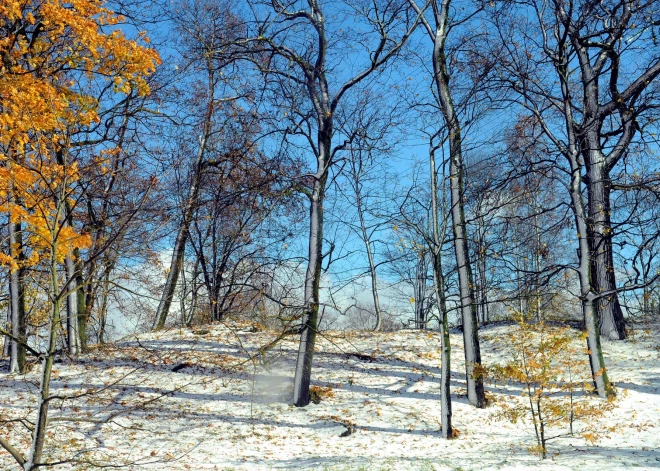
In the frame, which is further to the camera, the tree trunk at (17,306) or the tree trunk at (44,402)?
the tree trunk at (17,306)

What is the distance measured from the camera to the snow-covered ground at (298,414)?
8.02 meters

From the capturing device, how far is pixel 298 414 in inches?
410

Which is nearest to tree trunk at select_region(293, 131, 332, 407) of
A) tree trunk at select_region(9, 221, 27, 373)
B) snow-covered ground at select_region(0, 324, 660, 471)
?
snow-covered ground at select_region(0, 324, 660, 471)

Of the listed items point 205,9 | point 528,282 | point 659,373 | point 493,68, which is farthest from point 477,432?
point 205,9

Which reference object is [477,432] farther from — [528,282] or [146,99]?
[146,99]

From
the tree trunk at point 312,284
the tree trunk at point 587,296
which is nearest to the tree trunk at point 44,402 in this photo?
the tree trunk at point 312,284

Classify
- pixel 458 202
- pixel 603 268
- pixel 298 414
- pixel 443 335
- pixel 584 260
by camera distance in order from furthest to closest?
pixel 603 268
pixel 584 260
pixel 458 202
pixel 298 414
pixel 443 335

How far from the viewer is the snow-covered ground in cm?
802

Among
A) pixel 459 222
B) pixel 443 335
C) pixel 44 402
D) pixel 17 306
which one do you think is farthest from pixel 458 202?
pixel 17 306

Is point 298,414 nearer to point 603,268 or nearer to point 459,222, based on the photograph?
point 459,222

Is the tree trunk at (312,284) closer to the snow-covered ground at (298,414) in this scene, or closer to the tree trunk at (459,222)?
the snow-covered ground at (298,414)

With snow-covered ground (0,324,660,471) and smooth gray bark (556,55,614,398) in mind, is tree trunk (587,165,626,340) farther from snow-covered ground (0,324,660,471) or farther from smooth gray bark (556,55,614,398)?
smooth gray bark (556,55,614,398)

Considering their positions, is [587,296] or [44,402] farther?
[587,296]

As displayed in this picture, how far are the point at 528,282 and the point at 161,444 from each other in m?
8.34
